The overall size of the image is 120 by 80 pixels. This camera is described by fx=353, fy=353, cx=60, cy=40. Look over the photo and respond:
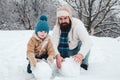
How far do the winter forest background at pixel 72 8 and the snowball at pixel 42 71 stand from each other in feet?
46.9

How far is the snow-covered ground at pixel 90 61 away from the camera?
13.3ft

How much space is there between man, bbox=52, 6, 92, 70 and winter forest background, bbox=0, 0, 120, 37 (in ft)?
45.1

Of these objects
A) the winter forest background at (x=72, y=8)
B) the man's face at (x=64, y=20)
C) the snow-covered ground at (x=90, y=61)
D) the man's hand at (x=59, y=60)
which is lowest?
the winter forest background at (x=72, y=8)

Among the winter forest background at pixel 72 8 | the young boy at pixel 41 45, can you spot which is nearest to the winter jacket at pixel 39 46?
the young boy at pixel 41 45

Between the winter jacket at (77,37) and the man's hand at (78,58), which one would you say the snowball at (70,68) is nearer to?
the man's hand at (78,58)

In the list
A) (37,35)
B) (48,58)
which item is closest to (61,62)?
(48,58)

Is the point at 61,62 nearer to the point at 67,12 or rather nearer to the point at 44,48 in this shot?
the point at 44,48

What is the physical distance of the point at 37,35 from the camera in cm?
410

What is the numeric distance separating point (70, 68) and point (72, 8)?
15.7 meters

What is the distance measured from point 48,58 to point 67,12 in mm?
607

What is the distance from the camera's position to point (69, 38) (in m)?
4.29

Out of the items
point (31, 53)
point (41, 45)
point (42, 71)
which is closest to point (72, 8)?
point (41, 45)

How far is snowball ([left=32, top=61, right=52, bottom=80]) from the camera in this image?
12.5 feet

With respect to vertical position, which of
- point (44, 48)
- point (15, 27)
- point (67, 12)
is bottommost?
point (15, 27)
